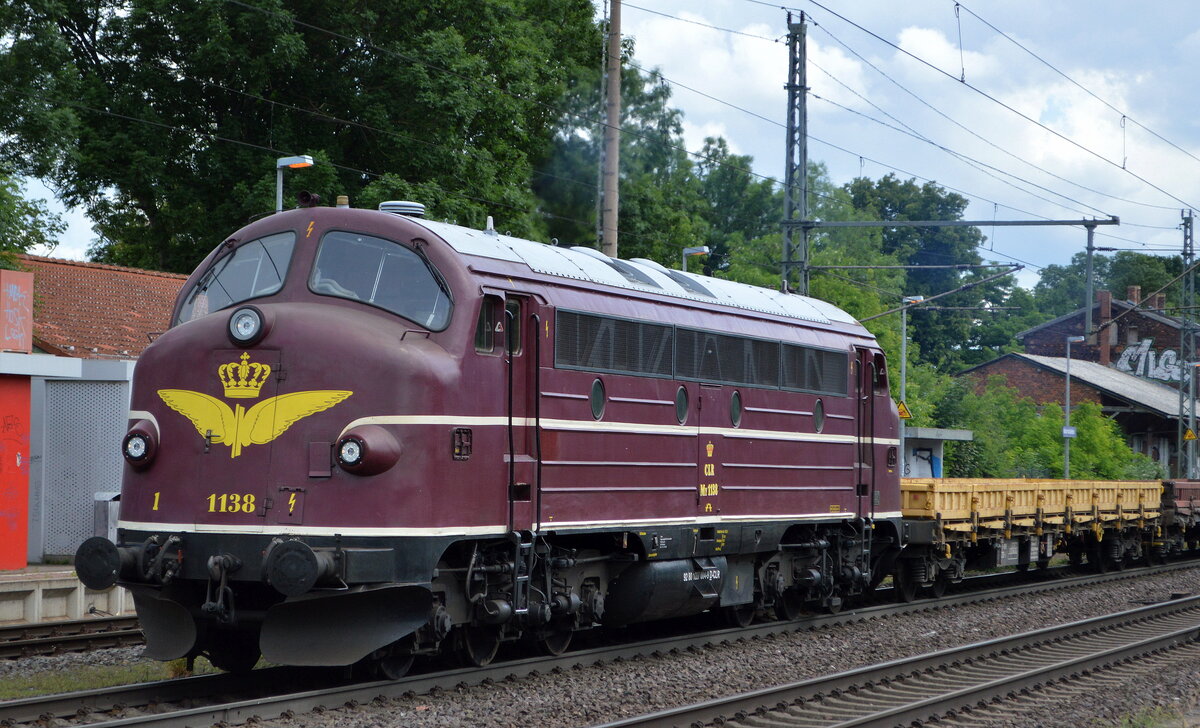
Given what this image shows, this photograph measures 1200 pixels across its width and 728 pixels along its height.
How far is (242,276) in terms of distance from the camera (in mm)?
11508

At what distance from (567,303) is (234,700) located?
444 centimetres

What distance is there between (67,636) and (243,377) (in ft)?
17.2

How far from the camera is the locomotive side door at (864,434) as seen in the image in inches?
698

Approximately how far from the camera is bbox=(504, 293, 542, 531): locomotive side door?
453 inches

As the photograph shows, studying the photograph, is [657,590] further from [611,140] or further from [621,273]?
[611,140]

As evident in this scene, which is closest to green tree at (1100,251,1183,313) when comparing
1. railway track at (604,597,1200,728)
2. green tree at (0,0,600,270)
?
green tree at (0,0,600,270)

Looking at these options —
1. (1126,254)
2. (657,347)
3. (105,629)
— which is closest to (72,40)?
(105,629)

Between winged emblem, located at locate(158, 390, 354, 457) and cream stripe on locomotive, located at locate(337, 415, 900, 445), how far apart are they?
0.32m

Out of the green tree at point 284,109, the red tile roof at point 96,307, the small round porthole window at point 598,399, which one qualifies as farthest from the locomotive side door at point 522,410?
the green tree at point 284,109

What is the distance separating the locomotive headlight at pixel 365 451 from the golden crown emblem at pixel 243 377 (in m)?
0.84

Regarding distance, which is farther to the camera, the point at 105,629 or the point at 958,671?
the point at 105,629

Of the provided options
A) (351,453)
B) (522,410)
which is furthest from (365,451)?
(522,410)

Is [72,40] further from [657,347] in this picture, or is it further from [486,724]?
[486,724]

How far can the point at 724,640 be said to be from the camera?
14938 mm
